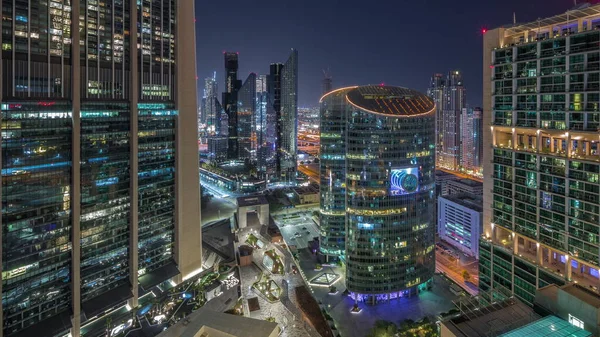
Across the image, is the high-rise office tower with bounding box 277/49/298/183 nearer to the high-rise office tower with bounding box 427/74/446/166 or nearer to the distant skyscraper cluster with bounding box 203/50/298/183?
the distant skyscraper cluster with bounding box 203/50/298/183

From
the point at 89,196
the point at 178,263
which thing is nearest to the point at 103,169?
the point at 89,196

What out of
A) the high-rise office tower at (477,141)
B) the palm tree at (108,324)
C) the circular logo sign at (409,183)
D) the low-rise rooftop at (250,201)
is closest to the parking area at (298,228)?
the low-rise rooftop at (250,201)

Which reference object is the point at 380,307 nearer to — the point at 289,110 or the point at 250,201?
the point at 250,201

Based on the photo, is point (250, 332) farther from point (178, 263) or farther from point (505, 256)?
point (505, 256)

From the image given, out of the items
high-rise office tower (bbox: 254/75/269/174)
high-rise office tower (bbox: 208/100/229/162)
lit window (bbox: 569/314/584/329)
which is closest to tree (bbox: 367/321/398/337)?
lit window (bbox: 569/314/584/329)

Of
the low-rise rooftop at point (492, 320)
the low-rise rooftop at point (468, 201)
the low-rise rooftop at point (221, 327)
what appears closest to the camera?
the low-rise rooftop at point (492, 320)

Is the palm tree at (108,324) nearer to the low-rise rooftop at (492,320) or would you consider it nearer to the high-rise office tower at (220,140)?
the low-rise rooftop at (492,320)

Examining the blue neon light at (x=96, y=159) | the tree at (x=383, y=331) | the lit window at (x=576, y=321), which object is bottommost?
the tree at (x=383, y=331)
